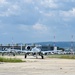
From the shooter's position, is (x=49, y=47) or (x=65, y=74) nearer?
(x=65, y=74)

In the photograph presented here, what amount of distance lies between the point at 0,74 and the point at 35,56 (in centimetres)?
4143

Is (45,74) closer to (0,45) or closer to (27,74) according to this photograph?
(27,74)

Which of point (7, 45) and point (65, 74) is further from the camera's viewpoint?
point (7, 45)

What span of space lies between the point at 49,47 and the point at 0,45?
19.9 meters

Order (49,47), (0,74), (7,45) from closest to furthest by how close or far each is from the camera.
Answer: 1. (0,74)
2. (49,47)
3. (7,45)

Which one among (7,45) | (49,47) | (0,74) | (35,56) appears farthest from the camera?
(7,45)

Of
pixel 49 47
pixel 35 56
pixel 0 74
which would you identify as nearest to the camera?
pixel 0 74

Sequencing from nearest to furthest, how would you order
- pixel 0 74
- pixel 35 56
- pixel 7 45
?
pixel 0 74, pixel 35 56, pixel 7 45

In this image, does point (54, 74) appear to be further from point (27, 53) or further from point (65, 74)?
point (27, 53)

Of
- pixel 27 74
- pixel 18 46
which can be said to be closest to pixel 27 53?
pixel 27 74

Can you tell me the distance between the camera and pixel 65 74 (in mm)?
23562

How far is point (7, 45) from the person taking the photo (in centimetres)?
13550

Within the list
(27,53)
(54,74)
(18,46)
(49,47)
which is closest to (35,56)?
(27,53)

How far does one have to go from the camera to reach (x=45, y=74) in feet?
77.2
